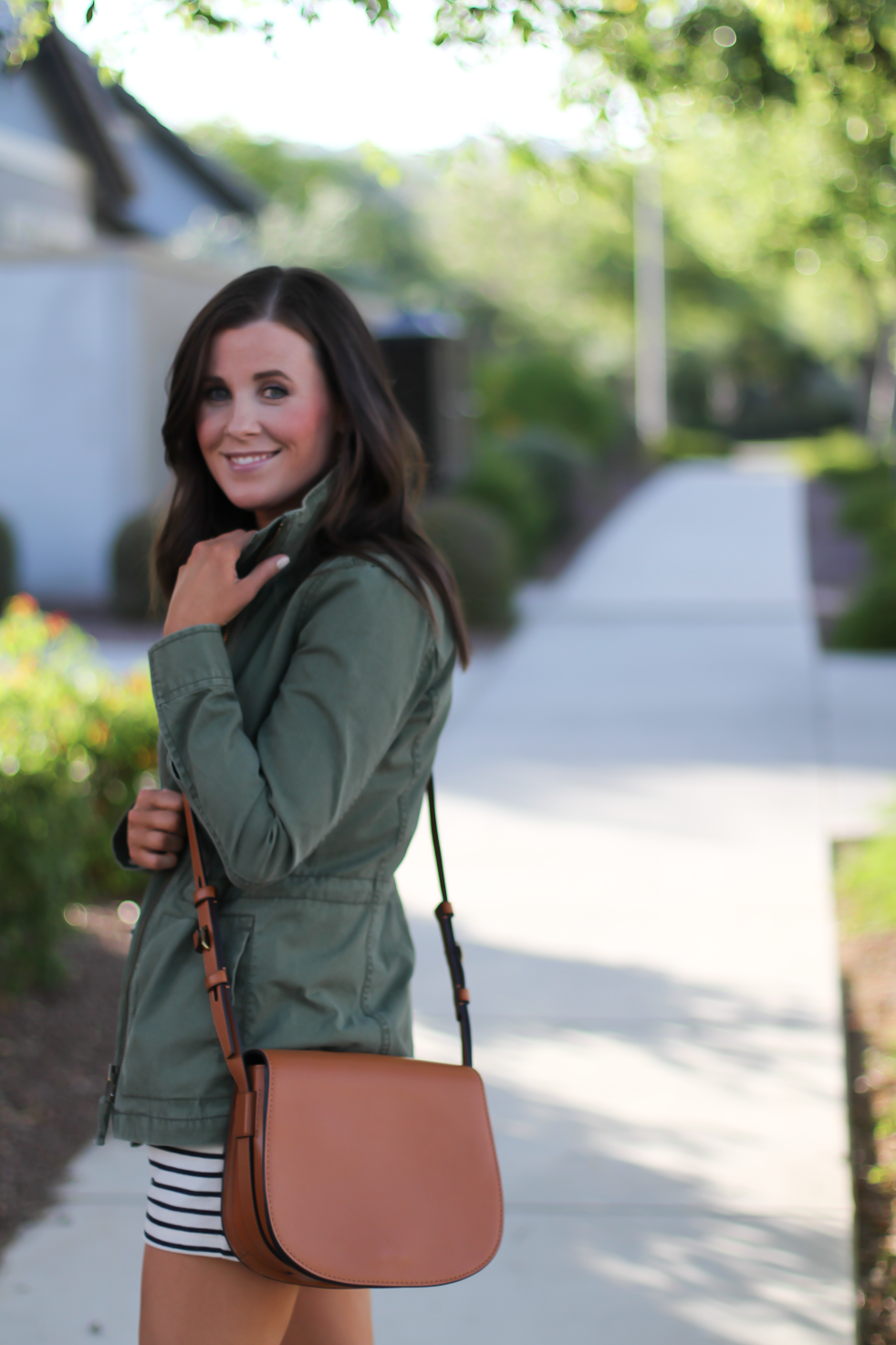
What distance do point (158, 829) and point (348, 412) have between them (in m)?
0.55

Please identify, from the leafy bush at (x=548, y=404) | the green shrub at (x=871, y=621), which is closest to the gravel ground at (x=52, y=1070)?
the green shrub at (x=871, y=621)

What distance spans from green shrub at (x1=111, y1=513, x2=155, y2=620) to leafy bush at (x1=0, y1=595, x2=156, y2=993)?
6222 mm

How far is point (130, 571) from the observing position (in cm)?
1194

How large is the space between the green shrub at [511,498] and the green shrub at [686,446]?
1699 centimetres

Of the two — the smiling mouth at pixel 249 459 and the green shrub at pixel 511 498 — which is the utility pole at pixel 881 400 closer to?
the green shrub at pixel 511 498

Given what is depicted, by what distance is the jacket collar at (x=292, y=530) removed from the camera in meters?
1.72

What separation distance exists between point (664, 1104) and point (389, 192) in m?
59.2

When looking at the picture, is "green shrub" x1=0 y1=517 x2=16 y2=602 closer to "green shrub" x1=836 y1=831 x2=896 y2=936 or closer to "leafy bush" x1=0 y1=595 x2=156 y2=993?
"leafy bush" x1=0 y1=595 x2=156 y2=993

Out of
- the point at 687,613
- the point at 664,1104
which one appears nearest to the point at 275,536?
the point at 664,1104

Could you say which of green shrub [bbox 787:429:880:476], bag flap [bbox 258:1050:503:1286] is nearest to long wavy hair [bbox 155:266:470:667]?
bag flap [bbox 258:1050:503:1286]

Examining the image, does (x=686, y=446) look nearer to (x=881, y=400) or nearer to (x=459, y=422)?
(x=881, y=400)

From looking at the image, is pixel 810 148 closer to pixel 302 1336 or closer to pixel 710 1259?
pixel 710 1259

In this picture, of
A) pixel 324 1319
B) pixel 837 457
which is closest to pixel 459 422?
pixel 837 457

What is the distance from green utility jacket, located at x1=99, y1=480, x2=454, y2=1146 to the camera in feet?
5.21
